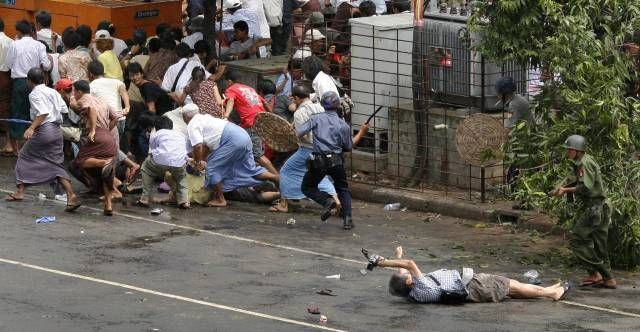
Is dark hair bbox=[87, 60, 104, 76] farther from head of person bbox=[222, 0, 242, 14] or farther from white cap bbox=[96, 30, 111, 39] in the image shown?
head of person bbox=[222, 0, 242, 14]

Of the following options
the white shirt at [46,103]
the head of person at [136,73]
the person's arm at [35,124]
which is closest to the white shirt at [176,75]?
the head of person at [136,73]

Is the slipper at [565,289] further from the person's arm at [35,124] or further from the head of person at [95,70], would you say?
the head of person at [95,70]

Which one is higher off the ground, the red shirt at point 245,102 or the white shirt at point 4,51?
the white shirt at point 4,51

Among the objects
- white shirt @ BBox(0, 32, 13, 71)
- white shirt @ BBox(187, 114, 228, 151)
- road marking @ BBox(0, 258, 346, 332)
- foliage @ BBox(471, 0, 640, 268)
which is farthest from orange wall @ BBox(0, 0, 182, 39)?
road marking @ BBox(0, 258, 346, 332)

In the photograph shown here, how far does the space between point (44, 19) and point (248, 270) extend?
7.73 meters

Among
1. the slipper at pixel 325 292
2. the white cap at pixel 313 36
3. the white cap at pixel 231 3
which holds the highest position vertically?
the white cap at pixel 231 3

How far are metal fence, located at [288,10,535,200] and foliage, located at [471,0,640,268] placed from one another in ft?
5.09

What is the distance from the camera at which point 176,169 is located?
17031 millimetres

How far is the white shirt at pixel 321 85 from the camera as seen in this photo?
57.6ft

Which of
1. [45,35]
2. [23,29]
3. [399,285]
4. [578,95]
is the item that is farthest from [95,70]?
[399,285]

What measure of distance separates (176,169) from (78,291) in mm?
4011

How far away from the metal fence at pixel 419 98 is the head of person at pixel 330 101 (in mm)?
1727

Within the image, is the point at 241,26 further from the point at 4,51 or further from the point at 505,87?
the point at 505,87

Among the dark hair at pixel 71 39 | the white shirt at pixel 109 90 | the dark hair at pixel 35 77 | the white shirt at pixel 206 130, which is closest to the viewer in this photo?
the dark hair at pixel 35 77
